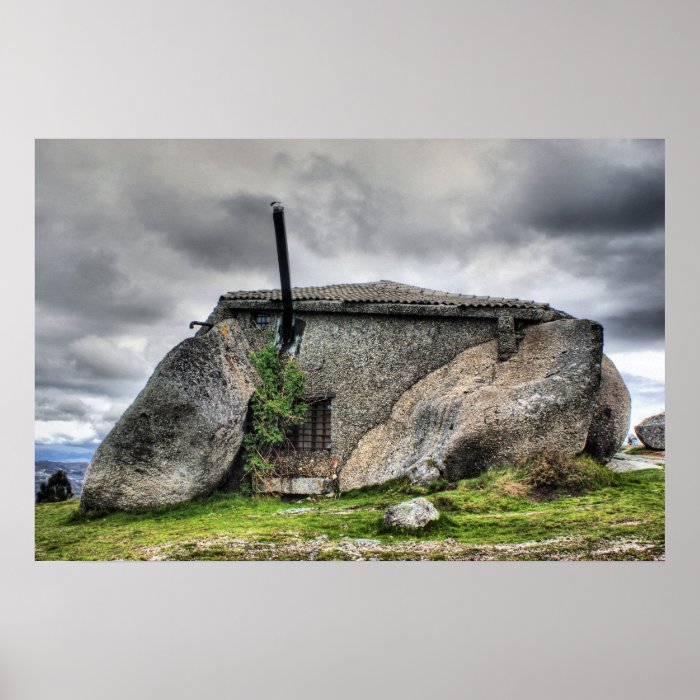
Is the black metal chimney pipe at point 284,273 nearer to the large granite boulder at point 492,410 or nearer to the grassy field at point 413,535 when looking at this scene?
the large granite boulder at point 492,410

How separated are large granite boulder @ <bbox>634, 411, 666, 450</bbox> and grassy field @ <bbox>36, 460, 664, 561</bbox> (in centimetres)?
47

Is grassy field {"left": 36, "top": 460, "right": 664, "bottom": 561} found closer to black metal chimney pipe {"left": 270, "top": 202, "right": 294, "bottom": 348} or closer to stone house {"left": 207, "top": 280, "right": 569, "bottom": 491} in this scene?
stone house {"left": 207, "top": 280, "right": 569, "bottom": 491}

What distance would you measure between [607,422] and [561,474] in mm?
1196

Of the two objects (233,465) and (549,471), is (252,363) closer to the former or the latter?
(233,465)

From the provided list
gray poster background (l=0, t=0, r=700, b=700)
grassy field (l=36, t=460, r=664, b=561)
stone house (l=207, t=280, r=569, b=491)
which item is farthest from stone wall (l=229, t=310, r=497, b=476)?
gray poster background (l=0, t=0, r=700, b=700)

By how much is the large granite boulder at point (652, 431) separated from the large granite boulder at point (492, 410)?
26.9 inches

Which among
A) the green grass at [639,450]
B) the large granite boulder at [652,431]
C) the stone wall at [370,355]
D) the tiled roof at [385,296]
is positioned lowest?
the green grass at [639,450]

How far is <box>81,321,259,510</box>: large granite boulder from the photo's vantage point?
755cm

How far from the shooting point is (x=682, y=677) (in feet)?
20.0

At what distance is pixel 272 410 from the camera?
8219 millimetres

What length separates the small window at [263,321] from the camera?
8.55 metres
